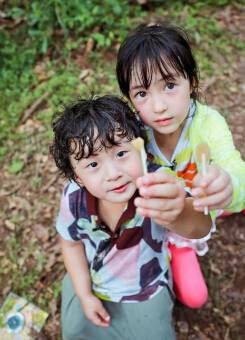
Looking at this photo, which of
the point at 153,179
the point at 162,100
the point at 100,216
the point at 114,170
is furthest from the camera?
the point at 100,216

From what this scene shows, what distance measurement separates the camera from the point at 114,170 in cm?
155

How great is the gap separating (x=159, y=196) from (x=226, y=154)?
0.64 meters

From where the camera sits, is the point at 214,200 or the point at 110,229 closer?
the point at 214,200

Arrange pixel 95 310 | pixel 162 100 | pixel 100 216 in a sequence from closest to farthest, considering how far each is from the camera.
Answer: pixel 162 100, pixel 100 216, pixel 95 310

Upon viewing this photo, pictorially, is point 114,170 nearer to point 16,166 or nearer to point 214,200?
point 214,200

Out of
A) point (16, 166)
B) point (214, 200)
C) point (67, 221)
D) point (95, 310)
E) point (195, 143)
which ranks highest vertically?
point (214, 200)

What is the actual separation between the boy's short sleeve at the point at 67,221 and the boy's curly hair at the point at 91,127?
225mm

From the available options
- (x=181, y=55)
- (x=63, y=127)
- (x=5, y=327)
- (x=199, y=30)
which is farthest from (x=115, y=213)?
(x=199, y=30)

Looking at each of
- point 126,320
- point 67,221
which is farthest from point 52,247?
point 67,221

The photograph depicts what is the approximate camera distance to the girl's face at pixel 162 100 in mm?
1739

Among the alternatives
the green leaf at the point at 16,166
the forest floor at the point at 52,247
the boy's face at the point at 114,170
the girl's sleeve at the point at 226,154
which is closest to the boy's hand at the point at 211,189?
the girl's sleeve at the point at 226,154

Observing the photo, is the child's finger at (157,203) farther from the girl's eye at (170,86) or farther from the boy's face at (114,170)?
the girl's eye at (170,86)

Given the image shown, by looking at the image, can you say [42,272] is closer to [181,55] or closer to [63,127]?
[63,127]

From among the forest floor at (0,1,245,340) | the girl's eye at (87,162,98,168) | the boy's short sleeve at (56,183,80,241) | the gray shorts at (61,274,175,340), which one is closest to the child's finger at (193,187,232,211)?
the girl's eye at (87,162,98,168)
